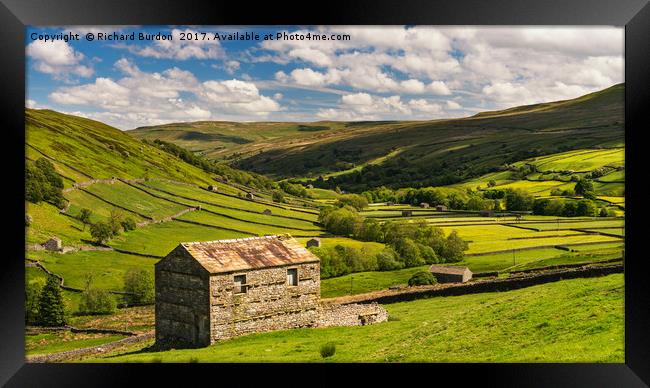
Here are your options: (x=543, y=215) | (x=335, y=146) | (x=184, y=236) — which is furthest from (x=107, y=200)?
(x=335, y=146)

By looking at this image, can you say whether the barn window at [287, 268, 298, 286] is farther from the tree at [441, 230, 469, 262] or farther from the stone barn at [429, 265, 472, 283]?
the tree at [441, 230, 469, 262]

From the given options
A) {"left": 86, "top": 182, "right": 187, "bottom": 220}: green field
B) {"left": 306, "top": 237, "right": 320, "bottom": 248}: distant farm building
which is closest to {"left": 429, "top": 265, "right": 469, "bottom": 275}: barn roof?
{"left": 306, "top": 237, "right": 320, "bottom": 248}: distant farm building

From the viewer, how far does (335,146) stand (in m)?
74.1

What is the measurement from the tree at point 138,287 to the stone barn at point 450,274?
1397 cm

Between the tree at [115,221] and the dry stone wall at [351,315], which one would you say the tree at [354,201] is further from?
the dry stone wall at [351,315]

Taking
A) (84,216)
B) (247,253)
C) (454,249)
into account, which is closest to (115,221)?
(84,216)

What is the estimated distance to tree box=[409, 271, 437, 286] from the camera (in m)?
31.5

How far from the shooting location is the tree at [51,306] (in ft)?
83.7

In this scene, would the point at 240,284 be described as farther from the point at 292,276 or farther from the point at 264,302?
the point at 292,276

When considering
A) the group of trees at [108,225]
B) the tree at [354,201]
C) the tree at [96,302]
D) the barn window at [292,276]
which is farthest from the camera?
the tree at [354,201]

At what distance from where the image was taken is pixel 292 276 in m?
24.3

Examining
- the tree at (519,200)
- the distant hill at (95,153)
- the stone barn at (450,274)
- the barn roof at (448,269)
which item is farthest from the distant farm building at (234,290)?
the tree at (519,200)

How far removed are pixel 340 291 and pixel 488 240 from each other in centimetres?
909
